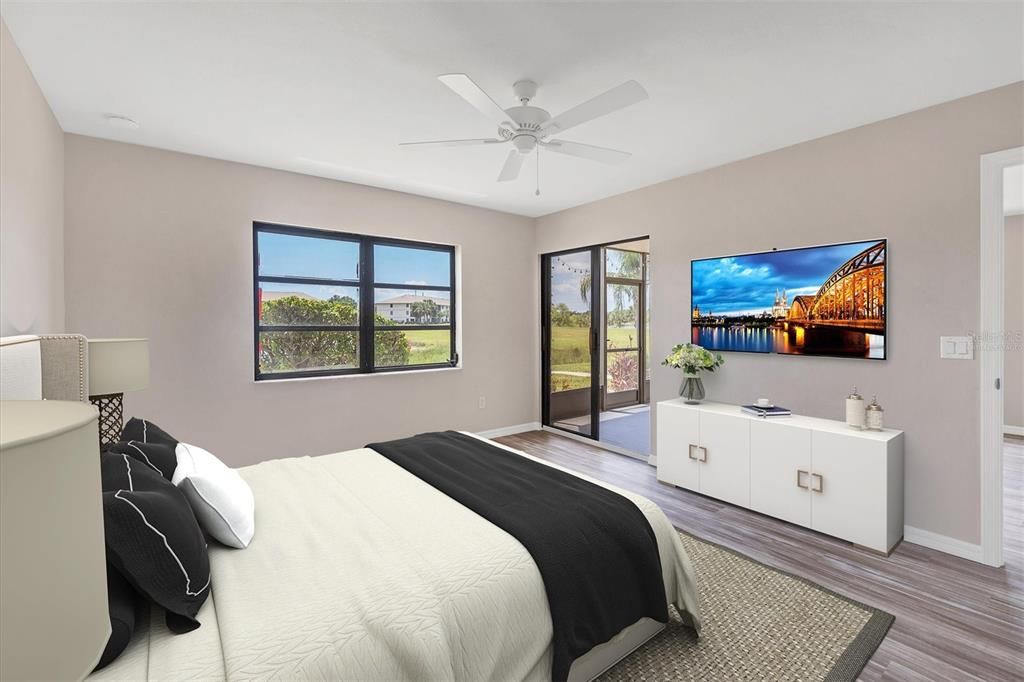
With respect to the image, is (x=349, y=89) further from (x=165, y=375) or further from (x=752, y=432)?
(x=752, y=432)

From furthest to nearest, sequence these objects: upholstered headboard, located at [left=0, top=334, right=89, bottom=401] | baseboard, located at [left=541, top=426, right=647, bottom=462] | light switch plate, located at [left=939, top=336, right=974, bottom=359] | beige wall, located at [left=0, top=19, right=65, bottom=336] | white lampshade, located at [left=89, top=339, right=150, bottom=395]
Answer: baseboard, located at [left=541, top=426, right=647, bottom=462]
light switch plate, located at [left=939, top=336, right=974, bottom=359]
white lampshade, located at [left=89, top=339, right=150, bottom=395]
beige wall, located at [left=0, top=19, right=65, bottom=336]
upholstered headboard, located at [left=0, top=334, right=89, bottom=401]

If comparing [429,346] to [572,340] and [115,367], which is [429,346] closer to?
[572,340]

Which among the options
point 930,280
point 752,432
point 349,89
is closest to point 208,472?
point 349,89

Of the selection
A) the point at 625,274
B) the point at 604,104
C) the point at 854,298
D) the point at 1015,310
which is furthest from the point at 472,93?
the point at 1015,310

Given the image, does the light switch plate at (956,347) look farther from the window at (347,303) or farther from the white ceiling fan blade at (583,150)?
the window at (347,303)

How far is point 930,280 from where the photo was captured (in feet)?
9.41

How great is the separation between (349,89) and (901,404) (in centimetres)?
381

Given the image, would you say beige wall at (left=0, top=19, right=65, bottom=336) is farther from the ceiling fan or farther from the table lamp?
the ceiling fan

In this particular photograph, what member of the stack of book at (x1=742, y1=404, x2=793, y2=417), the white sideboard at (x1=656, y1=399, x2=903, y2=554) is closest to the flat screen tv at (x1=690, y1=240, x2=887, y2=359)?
the stack of book at (x1=742, y1=404, x2=793, y2=417)

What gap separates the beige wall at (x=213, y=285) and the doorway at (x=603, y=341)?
4.57 feet

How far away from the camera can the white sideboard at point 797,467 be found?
2807 millimetres

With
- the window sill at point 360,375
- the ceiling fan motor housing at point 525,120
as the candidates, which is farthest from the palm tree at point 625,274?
the ceiling fan motor housing at point 525,120

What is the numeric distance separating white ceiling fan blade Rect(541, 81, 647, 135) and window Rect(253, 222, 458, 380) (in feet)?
9.01

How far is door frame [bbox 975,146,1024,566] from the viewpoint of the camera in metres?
2.63
